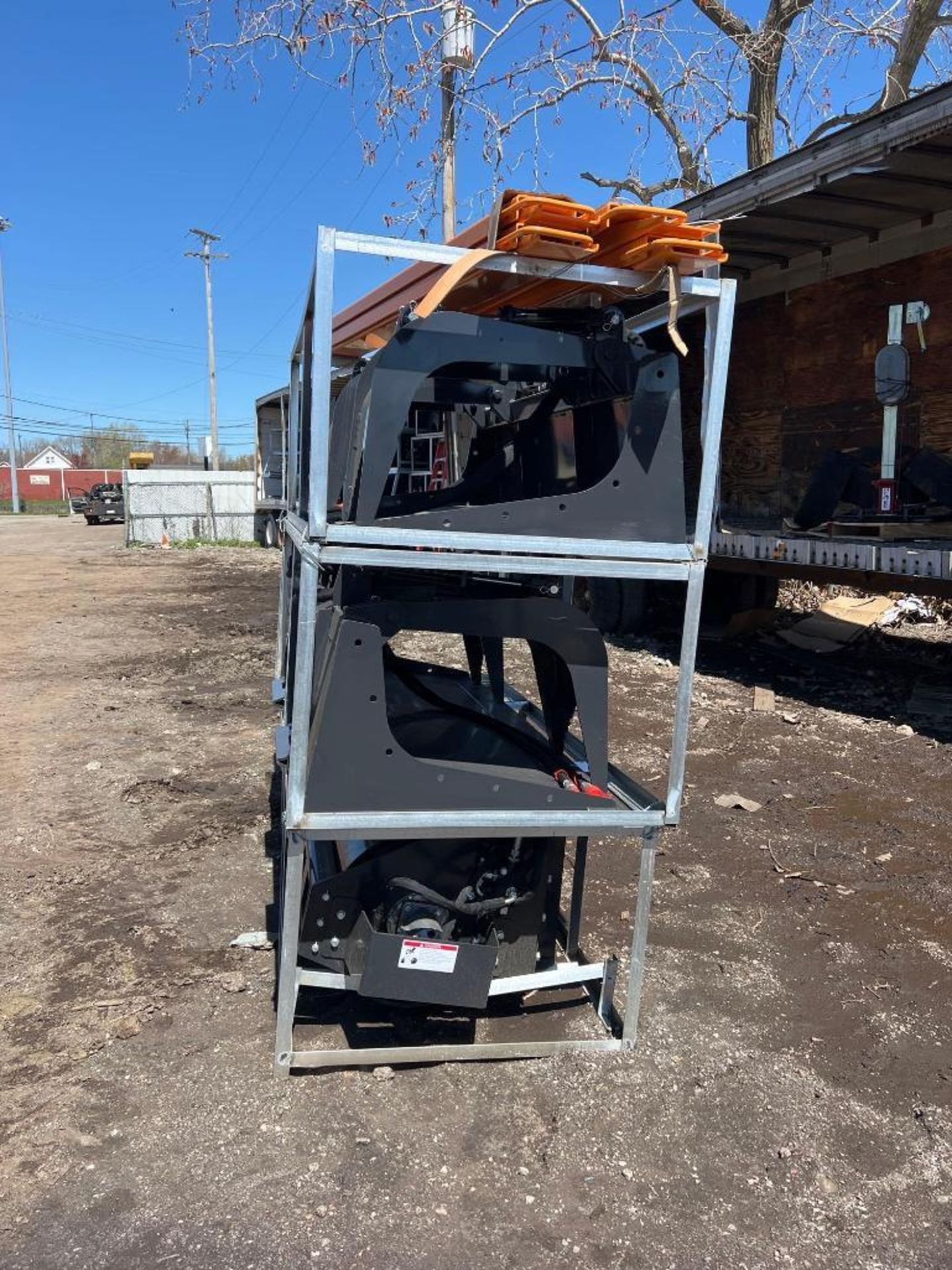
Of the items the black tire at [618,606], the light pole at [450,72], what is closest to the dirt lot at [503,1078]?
the black tire at [618,606]

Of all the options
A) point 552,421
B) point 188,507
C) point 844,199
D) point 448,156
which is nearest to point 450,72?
point 448,156

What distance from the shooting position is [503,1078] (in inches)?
111

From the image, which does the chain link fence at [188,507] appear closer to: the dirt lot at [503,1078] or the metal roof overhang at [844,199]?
the metal roof overhang at [844,199]

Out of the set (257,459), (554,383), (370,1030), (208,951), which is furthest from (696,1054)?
(257,459)

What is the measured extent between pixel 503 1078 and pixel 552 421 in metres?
2.00

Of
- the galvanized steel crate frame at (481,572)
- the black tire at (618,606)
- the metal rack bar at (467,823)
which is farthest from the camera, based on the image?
the black tire at (618,606)

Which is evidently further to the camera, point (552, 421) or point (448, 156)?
point (448, 156)

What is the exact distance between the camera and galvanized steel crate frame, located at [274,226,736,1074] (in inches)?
93.9

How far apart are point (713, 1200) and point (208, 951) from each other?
2027 mm

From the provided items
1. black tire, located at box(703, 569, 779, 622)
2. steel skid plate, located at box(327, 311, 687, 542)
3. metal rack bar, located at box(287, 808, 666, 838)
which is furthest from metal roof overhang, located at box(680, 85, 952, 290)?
metal rack bar, located at box(287, 808, 666, 838)

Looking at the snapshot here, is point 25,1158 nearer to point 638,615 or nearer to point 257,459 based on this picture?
point 638,615

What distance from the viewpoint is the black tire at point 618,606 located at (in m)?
10.6

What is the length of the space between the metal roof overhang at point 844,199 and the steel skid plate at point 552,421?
4.77m

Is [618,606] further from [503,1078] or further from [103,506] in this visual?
[103,506]
